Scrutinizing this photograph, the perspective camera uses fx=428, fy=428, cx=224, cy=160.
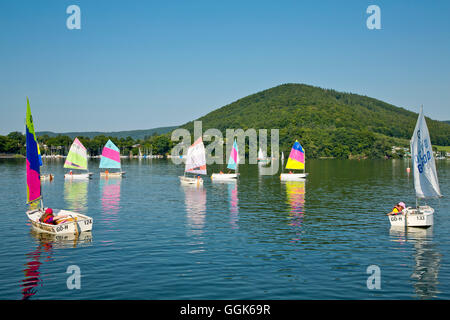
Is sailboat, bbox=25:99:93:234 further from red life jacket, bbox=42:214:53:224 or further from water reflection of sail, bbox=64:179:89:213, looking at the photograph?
water reflection of sail, bbox=64:179:89:213

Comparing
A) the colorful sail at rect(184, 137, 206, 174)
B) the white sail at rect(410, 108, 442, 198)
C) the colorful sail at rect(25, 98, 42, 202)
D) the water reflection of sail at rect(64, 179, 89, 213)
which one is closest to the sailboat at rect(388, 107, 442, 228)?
the white sail at rect(410, 108, 442, 198)

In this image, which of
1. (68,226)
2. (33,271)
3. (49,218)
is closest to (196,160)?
(49,218)

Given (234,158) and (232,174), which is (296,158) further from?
(232,174)

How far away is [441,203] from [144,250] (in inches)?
1830

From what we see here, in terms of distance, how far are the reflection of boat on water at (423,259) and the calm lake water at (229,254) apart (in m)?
0.07

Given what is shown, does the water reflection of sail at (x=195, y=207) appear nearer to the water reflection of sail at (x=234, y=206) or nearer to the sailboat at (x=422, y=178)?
the water reflection of sail at (x=234, y=206)

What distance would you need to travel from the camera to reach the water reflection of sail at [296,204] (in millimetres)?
44875

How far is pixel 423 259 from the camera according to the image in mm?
30172

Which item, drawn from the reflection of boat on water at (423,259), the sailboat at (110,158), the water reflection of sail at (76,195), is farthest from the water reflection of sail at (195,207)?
the sailboat at (110,158)

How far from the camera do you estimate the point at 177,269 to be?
2759 centimetres

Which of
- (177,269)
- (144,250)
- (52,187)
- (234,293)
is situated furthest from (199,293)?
(52,187)
